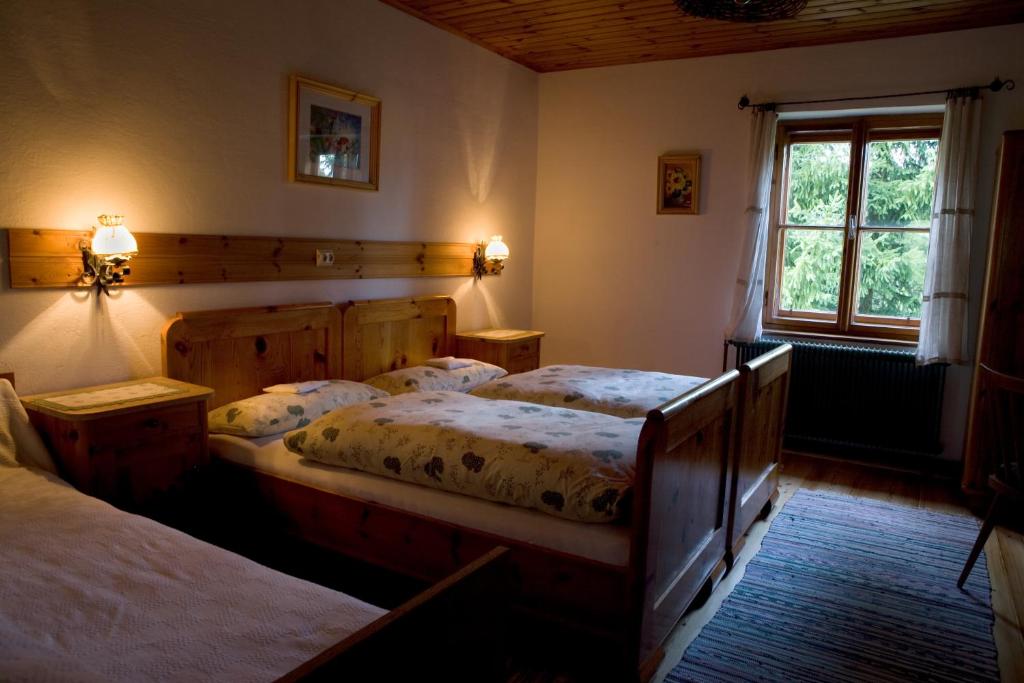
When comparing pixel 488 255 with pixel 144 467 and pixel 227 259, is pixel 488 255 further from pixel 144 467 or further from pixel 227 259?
pixel 144 467

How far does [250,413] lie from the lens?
9.62 ft

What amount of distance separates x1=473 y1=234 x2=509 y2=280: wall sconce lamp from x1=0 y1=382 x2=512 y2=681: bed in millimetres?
3040

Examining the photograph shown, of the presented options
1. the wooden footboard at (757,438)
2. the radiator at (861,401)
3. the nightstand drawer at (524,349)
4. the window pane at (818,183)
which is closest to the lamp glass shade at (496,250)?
the nightstand drawer at (524,349)

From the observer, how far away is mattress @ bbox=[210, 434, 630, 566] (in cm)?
216

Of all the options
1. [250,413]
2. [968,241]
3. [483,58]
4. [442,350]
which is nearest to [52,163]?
[250,413]

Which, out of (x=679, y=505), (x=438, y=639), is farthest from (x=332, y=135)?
(x=438, y=639)

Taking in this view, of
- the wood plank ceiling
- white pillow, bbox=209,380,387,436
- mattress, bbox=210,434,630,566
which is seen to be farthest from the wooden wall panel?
the wood plank ceiling

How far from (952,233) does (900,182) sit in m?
0.51

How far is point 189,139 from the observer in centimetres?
297

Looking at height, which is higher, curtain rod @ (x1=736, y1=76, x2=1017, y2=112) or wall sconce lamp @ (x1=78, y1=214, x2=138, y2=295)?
curtain rod @ (x1=736, y1=76, x2=1017, y2=112)

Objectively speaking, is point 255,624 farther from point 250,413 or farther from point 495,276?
point 495,276

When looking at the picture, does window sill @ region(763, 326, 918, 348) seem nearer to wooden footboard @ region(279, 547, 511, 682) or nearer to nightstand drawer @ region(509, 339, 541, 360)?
nightstand drawer @ region(509, 339, 541, 360)

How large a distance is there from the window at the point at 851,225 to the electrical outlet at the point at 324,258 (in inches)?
111

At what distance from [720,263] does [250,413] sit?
315cm
